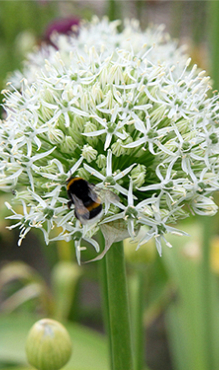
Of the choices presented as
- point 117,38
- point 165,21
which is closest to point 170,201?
point 117,38

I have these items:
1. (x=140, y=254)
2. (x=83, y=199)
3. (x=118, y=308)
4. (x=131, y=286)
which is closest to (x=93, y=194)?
(x=83, y=199)

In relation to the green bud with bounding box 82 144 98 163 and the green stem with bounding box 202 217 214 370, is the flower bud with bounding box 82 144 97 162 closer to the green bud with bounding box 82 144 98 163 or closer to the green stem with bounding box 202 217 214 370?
the green bud with bounding box 82 144 98 163

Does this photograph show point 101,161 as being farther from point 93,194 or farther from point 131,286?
point 131,286

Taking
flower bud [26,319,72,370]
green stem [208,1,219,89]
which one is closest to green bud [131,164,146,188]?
flower bud [26,319,72,370]

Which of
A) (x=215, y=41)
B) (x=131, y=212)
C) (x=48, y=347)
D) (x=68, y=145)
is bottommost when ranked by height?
(x=48, y=347)

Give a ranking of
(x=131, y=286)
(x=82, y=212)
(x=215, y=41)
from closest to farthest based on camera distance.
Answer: (x=82, y=212) → (x=215, y=41) → (x=131, y=286)

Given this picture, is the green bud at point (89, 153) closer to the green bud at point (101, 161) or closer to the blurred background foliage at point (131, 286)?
the green bud at point (101, 161)
